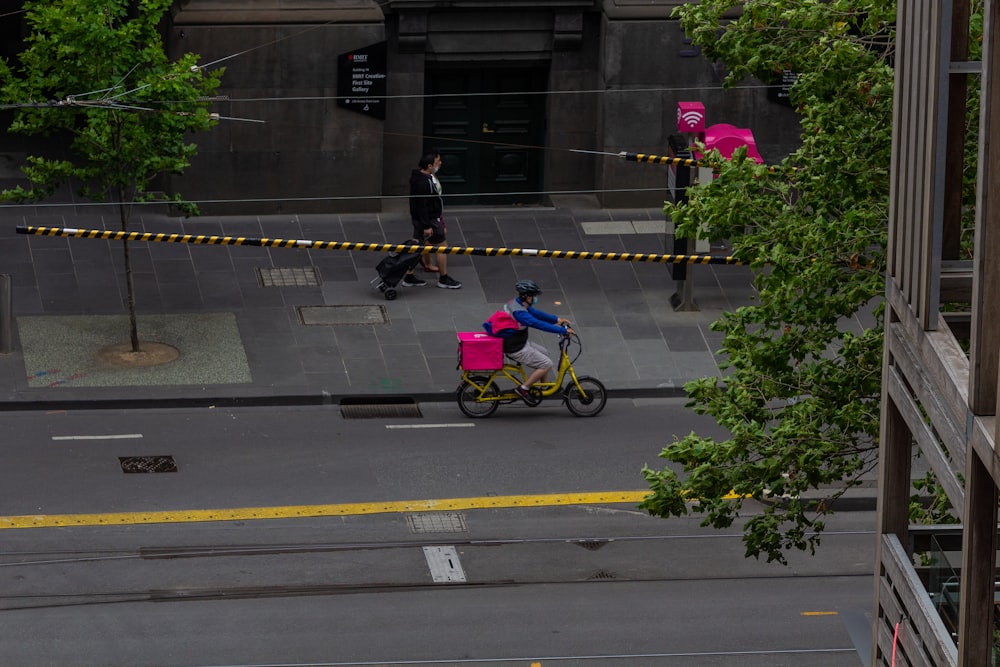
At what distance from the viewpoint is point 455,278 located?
27.2 m

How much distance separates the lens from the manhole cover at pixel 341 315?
25.5 m

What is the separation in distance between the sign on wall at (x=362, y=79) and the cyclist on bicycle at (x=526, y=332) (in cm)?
782

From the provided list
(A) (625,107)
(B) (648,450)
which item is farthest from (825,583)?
(A) (625,107)

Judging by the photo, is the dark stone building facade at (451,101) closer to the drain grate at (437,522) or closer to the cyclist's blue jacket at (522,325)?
the cyclist's blue jacket at (522,325)

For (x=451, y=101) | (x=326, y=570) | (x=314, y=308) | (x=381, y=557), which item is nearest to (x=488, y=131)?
(x=451, y=101)

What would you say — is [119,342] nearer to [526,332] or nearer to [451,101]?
[526,332]

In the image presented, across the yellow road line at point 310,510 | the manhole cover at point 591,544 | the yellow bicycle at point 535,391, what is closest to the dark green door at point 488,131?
the yellow bicycle at point 535,391

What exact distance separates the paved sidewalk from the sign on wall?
5.96 feet

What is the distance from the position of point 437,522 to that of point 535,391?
3.62 m

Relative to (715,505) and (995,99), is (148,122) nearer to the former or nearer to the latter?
(715,505)

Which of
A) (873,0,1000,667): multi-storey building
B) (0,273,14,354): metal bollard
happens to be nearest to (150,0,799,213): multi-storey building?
(0,273,14,354): metal bollard

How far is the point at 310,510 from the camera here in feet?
64.2

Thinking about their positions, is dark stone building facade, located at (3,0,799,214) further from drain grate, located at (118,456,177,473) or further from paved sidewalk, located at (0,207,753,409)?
drain grate, located at (118,456,177,473)

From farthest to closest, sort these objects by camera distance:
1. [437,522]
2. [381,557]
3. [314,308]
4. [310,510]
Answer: [314,308]
[310,510]
[437,522]
[381,557]
